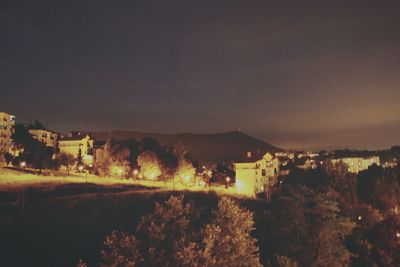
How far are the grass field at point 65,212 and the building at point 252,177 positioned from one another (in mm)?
10791

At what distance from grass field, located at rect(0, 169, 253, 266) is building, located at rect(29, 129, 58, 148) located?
35251 mm

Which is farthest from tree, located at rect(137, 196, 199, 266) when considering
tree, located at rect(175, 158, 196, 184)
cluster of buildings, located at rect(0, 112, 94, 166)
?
cluster of buildings, located at rect(0, 112, 94, 166)

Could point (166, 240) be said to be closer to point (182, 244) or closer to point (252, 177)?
point (182, 244)

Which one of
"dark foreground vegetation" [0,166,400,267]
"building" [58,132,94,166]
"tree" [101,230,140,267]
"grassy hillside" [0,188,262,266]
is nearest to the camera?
"tree" [101,230,140,267]

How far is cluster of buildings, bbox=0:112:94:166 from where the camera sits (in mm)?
78500

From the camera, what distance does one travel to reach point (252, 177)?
7038cm

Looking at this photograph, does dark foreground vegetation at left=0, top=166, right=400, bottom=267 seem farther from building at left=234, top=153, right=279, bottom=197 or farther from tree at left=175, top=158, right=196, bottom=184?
tree at left=175, top=158, right=196, bottom=184

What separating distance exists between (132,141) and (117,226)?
169 feet

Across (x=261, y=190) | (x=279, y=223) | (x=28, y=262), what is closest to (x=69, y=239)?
(x=28, y=262)

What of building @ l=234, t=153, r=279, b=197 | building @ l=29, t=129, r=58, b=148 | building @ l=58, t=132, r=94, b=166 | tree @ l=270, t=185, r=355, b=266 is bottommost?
tree @ l=270, t=185, r=355, b=266

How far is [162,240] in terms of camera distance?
27.7 metres

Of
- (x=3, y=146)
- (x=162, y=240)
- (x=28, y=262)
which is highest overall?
(x=3, y=146)

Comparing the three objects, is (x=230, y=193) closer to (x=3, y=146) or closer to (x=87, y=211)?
(x=87, y=211)

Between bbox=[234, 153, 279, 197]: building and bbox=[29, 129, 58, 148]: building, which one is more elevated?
bbox=[29, 129, 58, 148]: building
